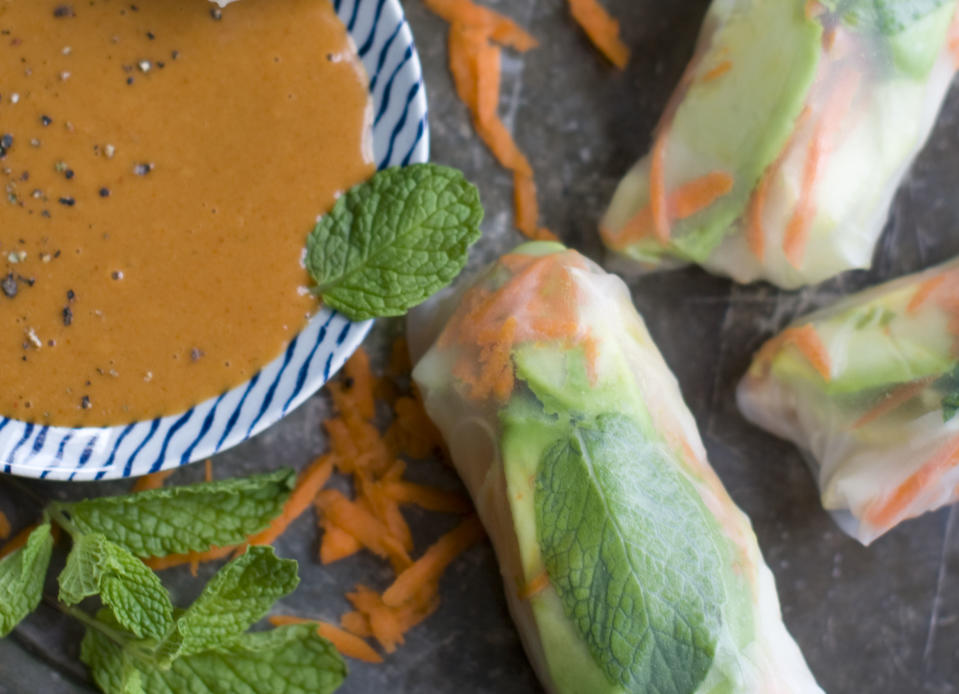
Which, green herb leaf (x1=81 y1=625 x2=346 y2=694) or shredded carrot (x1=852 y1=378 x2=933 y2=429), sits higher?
shredded carrot (x1=852 y1=378 x2=933 y2=429)

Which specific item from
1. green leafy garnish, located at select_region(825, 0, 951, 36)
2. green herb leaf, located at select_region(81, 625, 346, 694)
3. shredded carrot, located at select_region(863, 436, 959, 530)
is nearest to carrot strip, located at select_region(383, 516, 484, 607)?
green herb leaf, located at select_region(81, 625, 346, 694)

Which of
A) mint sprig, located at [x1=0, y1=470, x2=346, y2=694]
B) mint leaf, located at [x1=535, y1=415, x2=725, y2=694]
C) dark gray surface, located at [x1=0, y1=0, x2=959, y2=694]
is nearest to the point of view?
mint leaf, located at [x1=535, y1=415, x2=725, y2=694]

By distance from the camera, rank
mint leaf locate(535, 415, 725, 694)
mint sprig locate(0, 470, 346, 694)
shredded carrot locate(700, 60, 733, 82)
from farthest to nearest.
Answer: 1. shredded carrot locate(700, 60, 733, 82)
2. mint sprig locate(0, 470, 346, 694)
3. mint leaf locate(535, 415, 725, 694)

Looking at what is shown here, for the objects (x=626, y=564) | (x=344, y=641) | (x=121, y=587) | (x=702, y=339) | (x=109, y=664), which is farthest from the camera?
(x=702, y=339)

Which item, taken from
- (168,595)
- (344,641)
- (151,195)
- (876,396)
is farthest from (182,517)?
(876,396)

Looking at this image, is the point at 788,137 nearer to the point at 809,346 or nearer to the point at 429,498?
the point at 809,346

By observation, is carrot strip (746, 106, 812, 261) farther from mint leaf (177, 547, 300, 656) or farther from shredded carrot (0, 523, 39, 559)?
shredded carrot (0, 523, 39, 559)

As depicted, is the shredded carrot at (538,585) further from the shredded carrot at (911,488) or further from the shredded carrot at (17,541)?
the shredded carrot at (17,541)
